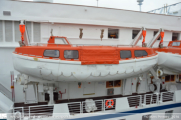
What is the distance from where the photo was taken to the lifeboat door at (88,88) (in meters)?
6.43

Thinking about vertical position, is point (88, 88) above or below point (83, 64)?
below

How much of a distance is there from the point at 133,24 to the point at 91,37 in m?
2.87

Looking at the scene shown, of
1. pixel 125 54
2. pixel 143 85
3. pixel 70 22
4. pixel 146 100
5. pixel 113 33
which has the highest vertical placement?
pixel 70 22

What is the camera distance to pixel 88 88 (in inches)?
256

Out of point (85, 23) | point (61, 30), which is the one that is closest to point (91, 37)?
point (85, 23)

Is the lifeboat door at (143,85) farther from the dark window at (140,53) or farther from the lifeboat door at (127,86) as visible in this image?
the dark window at (140,53)

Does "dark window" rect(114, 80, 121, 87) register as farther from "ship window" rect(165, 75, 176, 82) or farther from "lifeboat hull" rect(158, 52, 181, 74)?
"ship window" rect(165, 75, 176, 82)

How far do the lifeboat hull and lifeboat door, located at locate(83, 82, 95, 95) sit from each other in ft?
11.3

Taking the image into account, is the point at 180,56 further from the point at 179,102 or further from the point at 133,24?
the point at 133,24

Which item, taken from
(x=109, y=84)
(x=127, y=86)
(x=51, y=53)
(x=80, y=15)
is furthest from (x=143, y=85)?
(x=51, y=53)

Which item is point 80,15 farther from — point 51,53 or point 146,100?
point 146,100

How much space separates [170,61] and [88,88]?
4034mm

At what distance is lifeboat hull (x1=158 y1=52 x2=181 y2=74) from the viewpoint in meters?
5.88

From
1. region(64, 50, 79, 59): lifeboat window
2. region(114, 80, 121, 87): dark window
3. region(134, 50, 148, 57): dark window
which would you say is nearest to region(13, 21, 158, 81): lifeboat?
region(64, 50, 79, 59): lifeboat window
